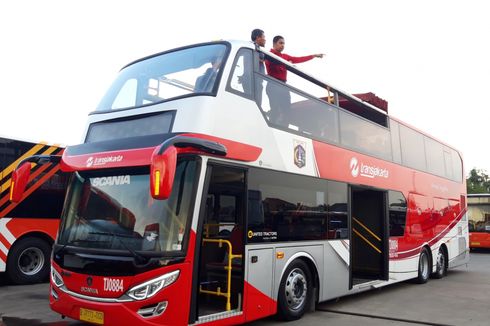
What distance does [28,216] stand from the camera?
10.2m

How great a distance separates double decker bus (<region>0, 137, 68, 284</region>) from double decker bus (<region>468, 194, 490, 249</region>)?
19.8 metres

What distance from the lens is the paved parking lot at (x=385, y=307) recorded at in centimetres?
713

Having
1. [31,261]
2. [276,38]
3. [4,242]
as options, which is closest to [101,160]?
[276,38]

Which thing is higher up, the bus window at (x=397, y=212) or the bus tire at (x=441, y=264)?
the bus window at (x=397, y=212)

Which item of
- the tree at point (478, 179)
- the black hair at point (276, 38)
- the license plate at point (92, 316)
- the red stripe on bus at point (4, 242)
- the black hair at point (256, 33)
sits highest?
the tree at point (478, 179)

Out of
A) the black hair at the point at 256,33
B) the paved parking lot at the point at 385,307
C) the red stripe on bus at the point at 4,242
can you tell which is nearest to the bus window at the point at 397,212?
the paved parking lot at the point at 385,307

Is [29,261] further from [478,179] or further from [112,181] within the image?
[478,179]

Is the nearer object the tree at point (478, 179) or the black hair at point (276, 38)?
the black hair at point (276, 38)

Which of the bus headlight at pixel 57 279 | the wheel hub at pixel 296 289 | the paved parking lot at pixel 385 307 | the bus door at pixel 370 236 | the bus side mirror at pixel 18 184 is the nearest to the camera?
the bus headlight at pixel 57 279

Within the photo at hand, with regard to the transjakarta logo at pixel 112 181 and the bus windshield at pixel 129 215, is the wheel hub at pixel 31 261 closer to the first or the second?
the bus windshield at pixel 129 215

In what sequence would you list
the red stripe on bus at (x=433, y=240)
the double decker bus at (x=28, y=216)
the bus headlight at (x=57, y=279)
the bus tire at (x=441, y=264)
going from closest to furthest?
the bus headlight at (x=57, y=279)
the double decker bus at (x=28, y=216)
the red stripe on bus at (x=433, y=240)
the bus tire at (x=441, y=264)

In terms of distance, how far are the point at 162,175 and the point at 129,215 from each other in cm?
117

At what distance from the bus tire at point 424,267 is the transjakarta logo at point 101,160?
28.6 feet

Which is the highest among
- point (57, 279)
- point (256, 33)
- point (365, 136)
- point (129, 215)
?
point (256, 33)
